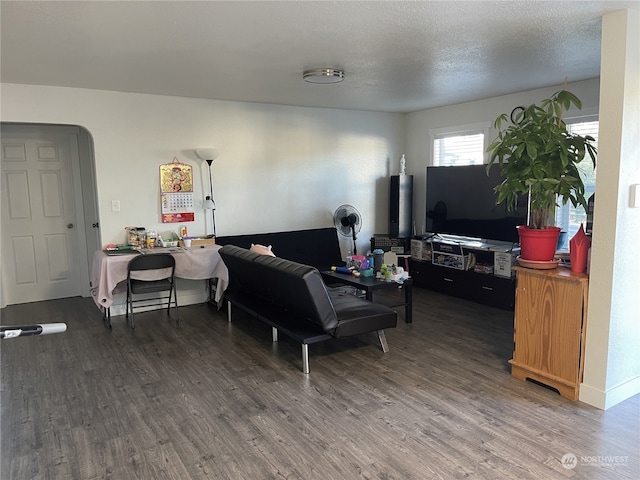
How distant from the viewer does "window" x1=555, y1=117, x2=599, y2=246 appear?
496 cm

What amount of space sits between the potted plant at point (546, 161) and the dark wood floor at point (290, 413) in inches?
43.5

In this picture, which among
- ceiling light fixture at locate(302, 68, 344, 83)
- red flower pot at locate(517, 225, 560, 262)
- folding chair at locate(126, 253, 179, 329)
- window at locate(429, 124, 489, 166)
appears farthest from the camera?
window at locate(429, 124, 489, 166)

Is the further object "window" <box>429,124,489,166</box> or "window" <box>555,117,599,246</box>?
"window" <box>429,124,489,166</box>

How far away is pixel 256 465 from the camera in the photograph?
2.54 metres

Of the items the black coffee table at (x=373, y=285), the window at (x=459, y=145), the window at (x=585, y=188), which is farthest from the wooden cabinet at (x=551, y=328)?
the window at (x=459, y=145)

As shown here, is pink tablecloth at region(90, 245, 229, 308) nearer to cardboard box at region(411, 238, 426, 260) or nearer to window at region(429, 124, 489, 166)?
cardboard box at region(411, 238, 426, 260)

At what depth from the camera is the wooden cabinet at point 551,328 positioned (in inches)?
123

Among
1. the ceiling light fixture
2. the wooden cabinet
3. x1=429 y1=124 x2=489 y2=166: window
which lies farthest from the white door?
the wooden cabinet

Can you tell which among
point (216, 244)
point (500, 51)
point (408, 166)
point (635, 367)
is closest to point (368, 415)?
point (635, 367)

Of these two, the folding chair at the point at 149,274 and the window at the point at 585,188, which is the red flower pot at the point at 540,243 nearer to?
the window at the point at 585,188

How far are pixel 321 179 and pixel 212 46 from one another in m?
3.42

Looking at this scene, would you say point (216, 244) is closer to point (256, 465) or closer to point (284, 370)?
point (284, 370)

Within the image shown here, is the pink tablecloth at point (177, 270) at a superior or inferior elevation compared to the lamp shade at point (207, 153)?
inferior

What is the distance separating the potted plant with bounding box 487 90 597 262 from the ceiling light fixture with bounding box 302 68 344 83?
1.61 m
